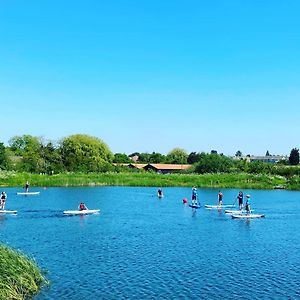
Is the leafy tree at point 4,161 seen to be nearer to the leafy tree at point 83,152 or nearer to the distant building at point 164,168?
the leafy tree at point 83,152

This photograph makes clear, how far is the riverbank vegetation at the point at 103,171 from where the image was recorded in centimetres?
9988

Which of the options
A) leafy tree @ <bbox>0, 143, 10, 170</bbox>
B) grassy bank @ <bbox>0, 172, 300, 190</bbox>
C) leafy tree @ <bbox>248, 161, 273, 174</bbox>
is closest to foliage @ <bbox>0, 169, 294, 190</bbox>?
grassy bank @ <bbox>0, 172, 300, 190</bbox>

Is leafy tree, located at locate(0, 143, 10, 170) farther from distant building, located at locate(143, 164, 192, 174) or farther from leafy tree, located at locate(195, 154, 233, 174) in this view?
distant building, located at locate(143, 164, 192, 174)

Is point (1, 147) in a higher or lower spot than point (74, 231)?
higher

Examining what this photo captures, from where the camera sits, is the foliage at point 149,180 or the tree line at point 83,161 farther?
the tree line at point 83,161

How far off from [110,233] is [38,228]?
6.60 meters

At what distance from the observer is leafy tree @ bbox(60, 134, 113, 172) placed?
137000 mm

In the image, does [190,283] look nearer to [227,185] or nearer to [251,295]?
[251,295]

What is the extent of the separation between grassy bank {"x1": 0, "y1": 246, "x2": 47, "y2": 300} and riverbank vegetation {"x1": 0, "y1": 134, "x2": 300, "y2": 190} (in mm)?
73732

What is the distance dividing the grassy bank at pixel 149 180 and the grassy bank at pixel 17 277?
242 ft

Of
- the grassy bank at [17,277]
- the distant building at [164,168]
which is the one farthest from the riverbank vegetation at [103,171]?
the grassy bank at [17,277]

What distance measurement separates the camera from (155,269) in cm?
2834

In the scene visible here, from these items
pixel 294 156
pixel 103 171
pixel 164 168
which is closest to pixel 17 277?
pixel 103 171

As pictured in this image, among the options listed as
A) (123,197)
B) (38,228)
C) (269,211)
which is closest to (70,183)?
(123,197)
